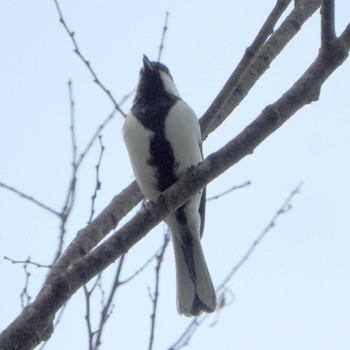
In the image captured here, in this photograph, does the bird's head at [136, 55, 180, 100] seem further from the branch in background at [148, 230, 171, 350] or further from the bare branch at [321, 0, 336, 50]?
the bare branch at [321, 0, 336, 50]

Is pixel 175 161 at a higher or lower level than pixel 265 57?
lower

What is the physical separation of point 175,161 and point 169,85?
65cm

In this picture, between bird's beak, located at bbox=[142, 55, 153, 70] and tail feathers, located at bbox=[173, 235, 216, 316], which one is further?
bird's beak, located at bbox=[142, 55, 153, 70]

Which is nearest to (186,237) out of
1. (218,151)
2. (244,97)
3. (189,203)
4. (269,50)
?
(189,203)

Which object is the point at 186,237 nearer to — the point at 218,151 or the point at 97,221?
the point at 97,221

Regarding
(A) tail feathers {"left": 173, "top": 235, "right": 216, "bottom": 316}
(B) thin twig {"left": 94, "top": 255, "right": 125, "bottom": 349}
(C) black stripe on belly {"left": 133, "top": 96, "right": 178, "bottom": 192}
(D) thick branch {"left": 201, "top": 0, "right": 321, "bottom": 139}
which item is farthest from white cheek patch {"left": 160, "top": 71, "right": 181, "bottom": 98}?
(B) thin twig {"left": 94, "top": 255, "right": 125, "bottom": 349}

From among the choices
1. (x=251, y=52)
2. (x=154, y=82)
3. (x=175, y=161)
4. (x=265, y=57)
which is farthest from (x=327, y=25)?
(x=154, y=82)

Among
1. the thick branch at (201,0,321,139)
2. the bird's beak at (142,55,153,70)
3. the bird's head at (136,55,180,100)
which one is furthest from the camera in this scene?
the bird's beak at (142,55,153,70)

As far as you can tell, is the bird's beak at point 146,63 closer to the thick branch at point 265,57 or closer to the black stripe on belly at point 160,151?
the black stripe on belly at point 160,151

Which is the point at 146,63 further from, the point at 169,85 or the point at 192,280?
the point at 192,280

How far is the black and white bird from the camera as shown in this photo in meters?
3.26

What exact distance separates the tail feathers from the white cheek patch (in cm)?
75

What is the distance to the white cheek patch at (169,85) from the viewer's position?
370 centimetres

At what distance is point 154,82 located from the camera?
3736 millimetres
